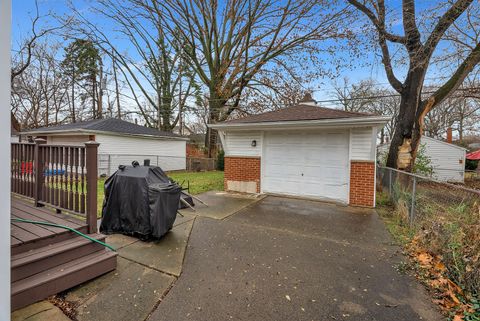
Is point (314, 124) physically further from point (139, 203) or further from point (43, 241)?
point (43, 241)

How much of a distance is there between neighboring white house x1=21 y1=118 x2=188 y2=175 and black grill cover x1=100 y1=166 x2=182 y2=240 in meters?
9.92

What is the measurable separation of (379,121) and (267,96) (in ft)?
37.2

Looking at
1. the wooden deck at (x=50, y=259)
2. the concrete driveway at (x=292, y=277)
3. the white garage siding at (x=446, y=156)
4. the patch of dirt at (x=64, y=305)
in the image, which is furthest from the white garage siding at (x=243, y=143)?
the white garage siding at (x=446, y=156)

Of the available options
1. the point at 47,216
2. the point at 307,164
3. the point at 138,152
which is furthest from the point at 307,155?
the point at 138,152

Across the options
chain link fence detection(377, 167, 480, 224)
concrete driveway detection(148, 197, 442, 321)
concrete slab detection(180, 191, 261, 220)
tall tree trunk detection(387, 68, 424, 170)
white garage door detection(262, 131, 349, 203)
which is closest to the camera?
concrete driveway detection(148, 197, 442, 321)

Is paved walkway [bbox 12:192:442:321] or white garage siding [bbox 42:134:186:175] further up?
white garage siding [bbox 42:134:186:175]

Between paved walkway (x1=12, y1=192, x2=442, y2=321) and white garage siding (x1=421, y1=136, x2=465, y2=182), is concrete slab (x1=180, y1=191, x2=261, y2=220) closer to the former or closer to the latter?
paved walkway (x1=12, y1=192, x2=442, y2=321)

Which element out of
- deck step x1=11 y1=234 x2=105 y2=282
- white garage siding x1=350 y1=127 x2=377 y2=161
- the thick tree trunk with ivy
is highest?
the thick tree trunk with ivy

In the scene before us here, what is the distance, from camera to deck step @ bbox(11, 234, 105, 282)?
7.07 feet

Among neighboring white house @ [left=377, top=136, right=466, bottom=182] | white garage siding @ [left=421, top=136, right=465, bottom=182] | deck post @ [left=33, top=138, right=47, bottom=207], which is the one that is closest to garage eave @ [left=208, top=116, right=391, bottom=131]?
deck post @ [left=33, top=138, right=47, bottom=207]

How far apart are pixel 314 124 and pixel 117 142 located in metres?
11.9

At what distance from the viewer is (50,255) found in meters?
2.36

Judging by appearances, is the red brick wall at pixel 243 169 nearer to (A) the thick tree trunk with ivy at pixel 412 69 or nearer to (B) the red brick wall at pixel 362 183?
(B) the red brick wall at pixel 362 183

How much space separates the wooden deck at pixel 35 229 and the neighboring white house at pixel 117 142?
32.9 ft
